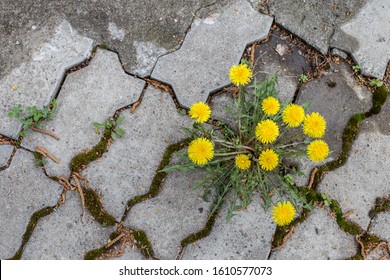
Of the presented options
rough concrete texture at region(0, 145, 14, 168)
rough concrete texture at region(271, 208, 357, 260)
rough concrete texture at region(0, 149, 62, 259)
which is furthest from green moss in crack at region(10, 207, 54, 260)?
rough concrete texture at region(271, 208, 357, 260)

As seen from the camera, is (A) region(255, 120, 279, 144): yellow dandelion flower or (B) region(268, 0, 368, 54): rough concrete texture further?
(B) region(268, 0, 368, 54): rough concrete texture

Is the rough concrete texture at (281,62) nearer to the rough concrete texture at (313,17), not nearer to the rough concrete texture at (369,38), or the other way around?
the rough concrete texture at (313,17)

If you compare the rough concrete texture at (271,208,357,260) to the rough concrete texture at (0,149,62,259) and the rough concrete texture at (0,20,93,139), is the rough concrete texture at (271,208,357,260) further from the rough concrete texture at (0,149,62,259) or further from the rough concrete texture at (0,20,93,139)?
the rough concrete texture at (0,20,93,139)

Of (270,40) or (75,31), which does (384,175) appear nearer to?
(270,40)

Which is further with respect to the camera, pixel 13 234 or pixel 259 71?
pixel 259 71
